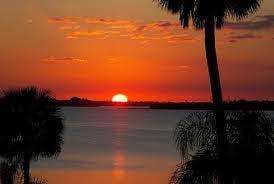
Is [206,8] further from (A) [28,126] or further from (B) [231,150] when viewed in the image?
(A) [28,126]

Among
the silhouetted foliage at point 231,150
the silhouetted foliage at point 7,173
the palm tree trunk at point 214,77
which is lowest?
the silhouetted foliage at point 7,173

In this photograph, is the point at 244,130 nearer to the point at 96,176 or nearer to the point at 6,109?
the point at 6,109

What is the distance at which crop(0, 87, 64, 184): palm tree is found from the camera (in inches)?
1056

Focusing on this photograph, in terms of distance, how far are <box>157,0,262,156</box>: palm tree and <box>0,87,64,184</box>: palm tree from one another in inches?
335

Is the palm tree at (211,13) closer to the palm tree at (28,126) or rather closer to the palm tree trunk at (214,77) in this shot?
the palm tree trunk at (214,77)

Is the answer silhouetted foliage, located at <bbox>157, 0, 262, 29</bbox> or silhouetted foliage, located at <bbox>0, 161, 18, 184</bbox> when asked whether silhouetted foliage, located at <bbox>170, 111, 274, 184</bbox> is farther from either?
silhouetted foliage, located at <bbox>0, 161, 18, 184</bbox>

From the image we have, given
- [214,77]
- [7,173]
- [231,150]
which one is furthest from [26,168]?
[231,150]

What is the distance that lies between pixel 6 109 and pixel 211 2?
11.2 m

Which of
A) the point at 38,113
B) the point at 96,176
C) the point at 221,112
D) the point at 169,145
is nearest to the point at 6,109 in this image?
the point at 38,113

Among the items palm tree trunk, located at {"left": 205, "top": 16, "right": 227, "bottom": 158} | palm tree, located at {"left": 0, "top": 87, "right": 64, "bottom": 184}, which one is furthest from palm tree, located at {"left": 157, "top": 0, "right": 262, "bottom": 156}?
palm tree, located at {"left": 0, "top": 87, "right": 64, "bottom": 184}

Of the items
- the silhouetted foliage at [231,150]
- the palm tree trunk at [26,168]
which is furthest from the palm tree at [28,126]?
the silhouetted foliage at [231,150]

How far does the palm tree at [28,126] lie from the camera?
2683cm

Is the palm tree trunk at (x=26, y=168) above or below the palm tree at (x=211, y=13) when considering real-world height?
below

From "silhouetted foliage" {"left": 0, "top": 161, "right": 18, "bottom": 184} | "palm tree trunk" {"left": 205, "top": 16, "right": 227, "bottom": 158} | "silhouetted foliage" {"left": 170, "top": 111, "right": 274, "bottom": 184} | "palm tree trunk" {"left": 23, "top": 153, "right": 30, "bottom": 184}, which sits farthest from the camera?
"silhouetted foliage" {"left": 0, "top": 161, "right": 18, "bottom": 184}
